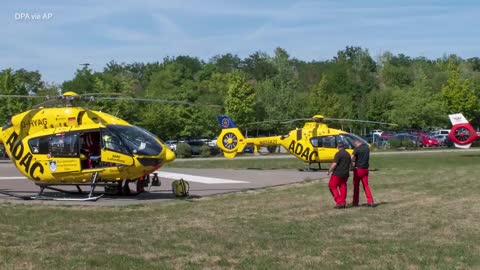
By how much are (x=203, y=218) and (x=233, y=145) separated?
19.7 metres

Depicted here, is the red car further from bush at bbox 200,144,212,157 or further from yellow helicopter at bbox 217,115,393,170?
yellow helicopter at bbox 217,115,393,170

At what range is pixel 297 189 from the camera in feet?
66.5

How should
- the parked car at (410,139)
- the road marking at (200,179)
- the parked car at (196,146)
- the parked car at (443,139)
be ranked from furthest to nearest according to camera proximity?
the parked car at (443,139), the parked car at (410,139), the parked car at (196,146), the road marking at (200,179)

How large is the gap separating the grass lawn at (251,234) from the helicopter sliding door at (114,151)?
1564 mm

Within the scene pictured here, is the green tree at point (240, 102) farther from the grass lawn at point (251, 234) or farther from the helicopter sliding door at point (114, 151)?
the helicopter sliding door at point (114, 151)

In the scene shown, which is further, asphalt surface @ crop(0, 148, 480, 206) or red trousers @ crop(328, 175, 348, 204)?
asphalt surface @ crop(0, 148, 480, 206)

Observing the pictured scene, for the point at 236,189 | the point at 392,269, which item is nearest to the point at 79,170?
the point at 236,189

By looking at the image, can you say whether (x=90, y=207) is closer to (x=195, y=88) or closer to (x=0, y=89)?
(x=0, y=89)

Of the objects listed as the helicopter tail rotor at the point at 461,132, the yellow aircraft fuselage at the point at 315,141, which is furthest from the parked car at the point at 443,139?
the yellow aircraft fuselage at the point at 315,141

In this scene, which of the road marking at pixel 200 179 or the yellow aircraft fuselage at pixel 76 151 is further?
the road marking at pixel 200 179

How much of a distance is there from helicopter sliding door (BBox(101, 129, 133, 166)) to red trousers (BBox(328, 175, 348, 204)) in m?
5.42

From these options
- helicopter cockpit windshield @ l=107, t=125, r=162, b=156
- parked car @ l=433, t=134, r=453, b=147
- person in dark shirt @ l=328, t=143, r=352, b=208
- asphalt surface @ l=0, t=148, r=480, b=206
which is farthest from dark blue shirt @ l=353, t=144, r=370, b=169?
parked car @ l=433, t=134, r=453, b=147

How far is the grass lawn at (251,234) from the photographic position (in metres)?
8.77

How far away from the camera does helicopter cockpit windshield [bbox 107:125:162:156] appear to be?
55.8ft
